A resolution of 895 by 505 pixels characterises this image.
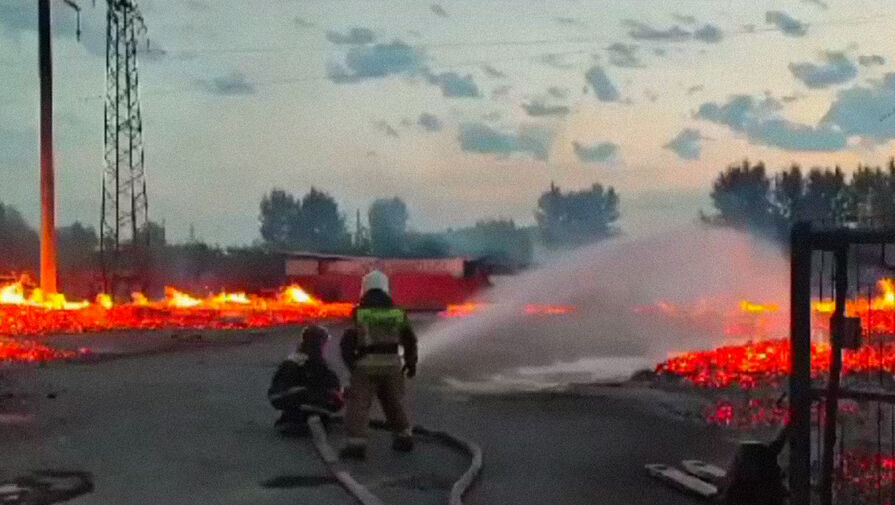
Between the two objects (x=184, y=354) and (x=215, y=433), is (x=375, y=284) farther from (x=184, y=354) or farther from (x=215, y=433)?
(x=184, y=354)

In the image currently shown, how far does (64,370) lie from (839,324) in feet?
64.2

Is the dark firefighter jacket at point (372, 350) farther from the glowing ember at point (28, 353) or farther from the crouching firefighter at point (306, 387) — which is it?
the glowing ember at point (28, 353)

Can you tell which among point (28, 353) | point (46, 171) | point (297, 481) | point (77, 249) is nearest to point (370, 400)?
point (297, 481)

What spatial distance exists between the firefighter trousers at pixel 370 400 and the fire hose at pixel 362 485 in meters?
0.38

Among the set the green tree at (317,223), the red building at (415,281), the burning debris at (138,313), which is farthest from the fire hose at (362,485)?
the green tree at (317,223)

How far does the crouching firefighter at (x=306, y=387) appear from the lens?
13766 millimetres

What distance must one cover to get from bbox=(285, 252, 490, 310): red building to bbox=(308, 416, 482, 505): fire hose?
54261 mm

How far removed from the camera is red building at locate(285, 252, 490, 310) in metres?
71.4

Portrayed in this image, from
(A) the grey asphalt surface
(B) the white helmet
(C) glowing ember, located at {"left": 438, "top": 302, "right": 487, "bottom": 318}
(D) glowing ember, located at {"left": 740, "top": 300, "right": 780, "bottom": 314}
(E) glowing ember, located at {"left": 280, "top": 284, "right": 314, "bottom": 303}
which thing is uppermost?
(B) the white helmet

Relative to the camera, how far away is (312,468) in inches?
448

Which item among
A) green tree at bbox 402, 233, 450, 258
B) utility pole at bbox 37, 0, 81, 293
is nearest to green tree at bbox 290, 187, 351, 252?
green tree at bbox 402, 233, 450, 258

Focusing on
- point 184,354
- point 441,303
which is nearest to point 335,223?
point 441,303

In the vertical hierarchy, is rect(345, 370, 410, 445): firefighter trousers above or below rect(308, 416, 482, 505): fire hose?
above

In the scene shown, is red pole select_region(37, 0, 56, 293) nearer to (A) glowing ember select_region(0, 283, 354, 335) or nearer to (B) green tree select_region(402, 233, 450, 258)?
(A) glowing ember select_region(0, 283, 354, 335)
